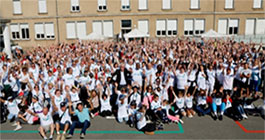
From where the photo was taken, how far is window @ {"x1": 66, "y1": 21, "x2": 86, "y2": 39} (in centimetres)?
3058

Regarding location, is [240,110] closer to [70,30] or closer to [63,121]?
[63,121]

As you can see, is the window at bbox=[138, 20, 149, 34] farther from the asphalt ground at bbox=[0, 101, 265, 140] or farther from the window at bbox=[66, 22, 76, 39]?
the asphalt ground at bbox=[0, 101, 265, 140]

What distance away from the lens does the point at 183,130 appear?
7484 millimetres

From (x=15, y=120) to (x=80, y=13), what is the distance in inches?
944

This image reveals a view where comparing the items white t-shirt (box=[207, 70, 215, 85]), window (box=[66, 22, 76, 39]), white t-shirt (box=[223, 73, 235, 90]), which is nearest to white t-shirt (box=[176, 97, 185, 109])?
white t-shirt (box=[207, 70, 215, 85])

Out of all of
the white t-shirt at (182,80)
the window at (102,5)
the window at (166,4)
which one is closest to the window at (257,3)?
the window at (166,4)

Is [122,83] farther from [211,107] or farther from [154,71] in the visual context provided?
[211,107]

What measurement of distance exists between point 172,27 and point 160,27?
5.22ft

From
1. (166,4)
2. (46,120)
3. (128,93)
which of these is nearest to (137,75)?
(128,93)

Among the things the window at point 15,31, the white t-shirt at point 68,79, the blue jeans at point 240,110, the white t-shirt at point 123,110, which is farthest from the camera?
the window at point 15,31

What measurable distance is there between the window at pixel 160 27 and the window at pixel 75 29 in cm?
986

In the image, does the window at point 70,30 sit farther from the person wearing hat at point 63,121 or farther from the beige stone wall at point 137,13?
the person wearing hat at point 63,121

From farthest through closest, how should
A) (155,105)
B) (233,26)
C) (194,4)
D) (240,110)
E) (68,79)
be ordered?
(233,26)
(194,4)
(68,79)
(240,110)
(155,105)

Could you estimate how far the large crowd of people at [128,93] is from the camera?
777 centimetres
